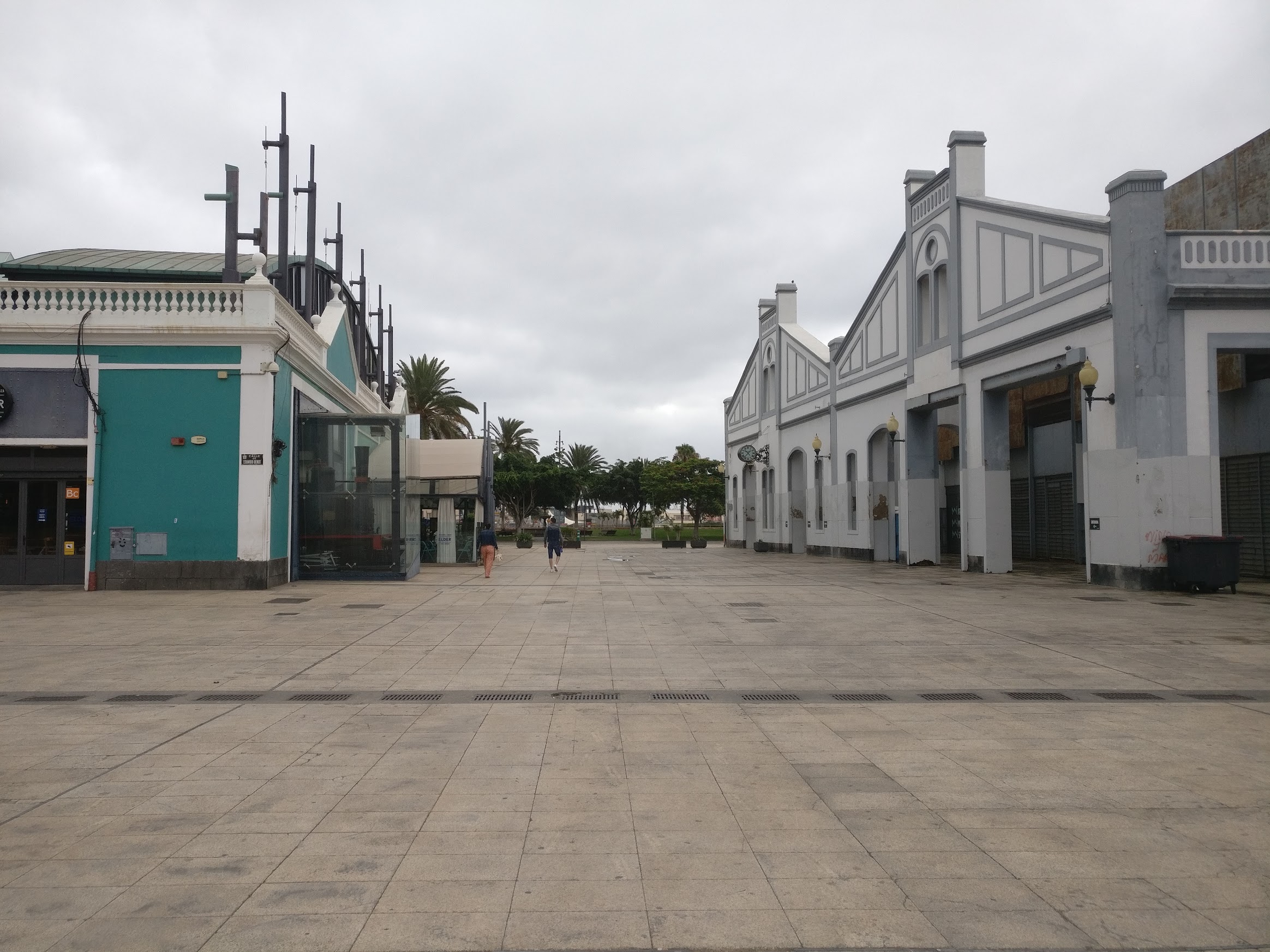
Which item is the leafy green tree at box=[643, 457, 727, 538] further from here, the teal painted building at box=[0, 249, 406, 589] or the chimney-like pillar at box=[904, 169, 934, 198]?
the teal painted building at box=[0, 249, 406, 589]

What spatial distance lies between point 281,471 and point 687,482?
54.1 m

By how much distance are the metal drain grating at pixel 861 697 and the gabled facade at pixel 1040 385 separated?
39.9ft

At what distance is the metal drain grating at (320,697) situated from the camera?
8016 millimetres

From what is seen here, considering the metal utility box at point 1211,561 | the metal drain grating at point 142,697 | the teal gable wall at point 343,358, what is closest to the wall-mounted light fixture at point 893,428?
the metal utility box at point 1211,561

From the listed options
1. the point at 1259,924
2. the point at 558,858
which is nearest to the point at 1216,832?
the point at 1259,924

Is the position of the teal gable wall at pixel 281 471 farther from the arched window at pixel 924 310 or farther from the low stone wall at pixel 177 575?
the arched window at pixel 924 310

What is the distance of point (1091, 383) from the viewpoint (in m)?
18.2

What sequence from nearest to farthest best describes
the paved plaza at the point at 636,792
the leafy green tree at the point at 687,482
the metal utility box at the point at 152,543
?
the paved plaza at the point at 636,792 < the metal utility box at the point at 152,543 < the leafy green tree at the point at 687,482

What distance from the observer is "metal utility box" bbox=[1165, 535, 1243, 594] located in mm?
16375

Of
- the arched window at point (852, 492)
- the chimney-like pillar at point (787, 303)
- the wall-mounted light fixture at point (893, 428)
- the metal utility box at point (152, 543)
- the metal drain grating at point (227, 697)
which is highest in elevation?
the chimney-like pillar at point (787, 303)

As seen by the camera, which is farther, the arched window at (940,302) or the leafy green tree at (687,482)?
the leafy green tree at (687,482)

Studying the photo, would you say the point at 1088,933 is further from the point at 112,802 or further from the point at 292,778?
the point at 112,802

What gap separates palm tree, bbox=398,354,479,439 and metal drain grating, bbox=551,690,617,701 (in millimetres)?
40547

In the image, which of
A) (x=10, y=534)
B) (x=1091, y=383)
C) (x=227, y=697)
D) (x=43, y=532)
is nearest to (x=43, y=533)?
(x=43, y=532)
